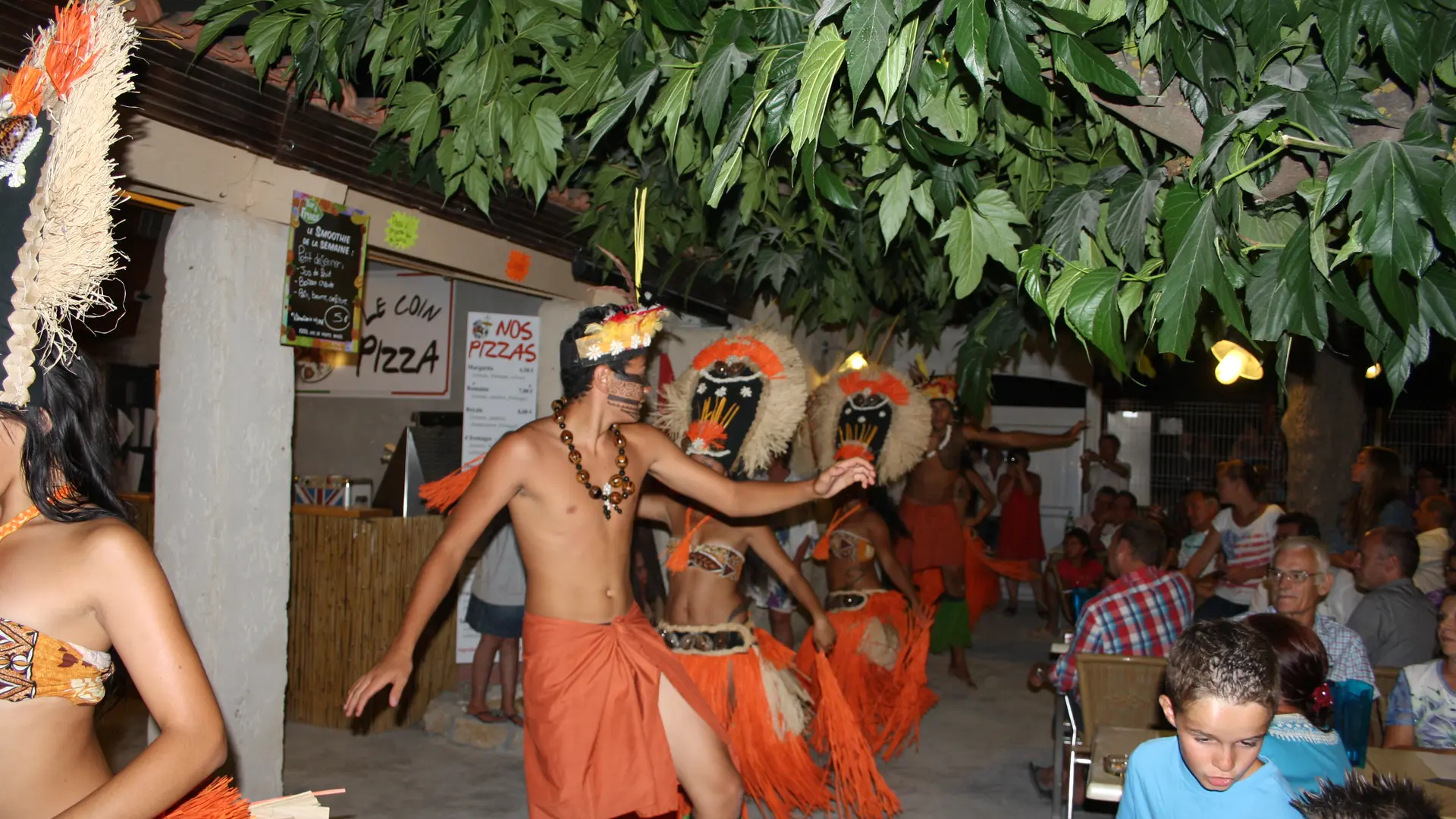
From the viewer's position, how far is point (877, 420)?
6281 mm

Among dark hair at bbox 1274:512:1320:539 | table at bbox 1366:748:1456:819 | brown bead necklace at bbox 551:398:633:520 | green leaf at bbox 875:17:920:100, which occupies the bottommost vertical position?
table at bbox 1366:748:1456:819

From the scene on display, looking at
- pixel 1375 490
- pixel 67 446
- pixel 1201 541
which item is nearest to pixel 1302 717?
pixel 67 446

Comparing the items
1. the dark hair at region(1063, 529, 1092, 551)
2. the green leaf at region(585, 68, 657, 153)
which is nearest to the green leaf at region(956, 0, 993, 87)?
the green leaf at region(585, 68, 657, 153)

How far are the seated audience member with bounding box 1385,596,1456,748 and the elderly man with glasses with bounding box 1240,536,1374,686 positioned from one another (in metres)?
0.11

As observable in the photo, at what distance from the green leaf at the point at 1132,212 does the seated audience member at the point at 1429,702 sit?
1.84 meters

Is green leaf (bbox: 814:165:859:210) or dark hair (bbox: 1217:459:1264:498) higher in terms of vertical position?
green leaf (bbox: 814:165:859:210)

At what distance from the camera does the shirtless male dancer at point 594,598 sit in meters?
3.27

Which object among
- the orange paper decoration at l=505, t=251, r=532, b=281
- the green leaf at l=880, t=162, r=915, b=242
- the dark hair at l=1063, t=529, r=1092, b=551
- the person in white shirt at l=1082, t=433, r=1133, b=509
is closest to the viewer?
the green leaf at l=880, t=162, r=915, b=242

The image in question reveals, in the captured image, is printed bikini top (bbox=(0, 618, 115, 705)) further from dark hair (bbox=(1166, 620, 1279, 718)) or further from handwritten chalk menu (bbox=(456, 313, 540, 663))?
handwritten chalk menu (bbox=(456, 313, 540, 663))

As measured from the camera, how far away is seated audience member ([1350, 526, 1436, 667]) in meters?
4.31

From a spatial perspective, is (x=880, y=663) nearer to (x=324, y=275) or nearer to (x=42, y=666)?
(x=324, y=275)

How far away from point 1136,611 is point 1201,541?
2469 millimetres

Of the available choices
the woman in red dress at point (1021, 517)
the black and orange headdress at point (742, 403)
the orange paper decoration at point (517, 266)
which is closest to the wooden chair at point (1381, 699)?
the black and orange headdress at point (742, 403)

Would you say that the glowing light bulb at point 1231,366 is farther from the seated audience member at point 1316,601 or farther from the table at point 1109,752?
the table at point 1109,752
